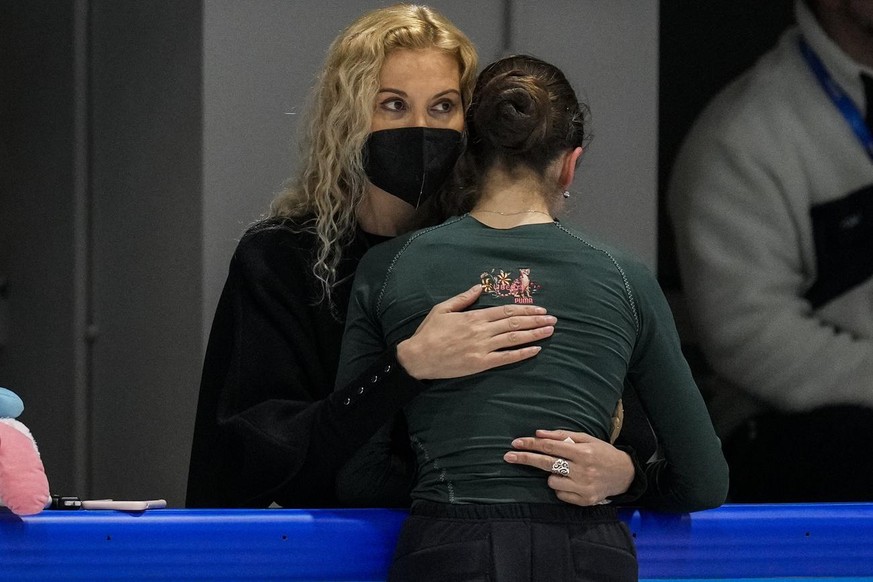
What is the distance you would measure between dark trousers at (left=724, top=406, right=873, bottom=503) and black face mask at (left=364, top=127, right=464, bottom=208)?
182 centimetres

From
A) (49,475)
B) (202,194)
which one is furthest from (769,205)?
(49,475)

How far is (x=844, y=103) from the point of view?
3584mm

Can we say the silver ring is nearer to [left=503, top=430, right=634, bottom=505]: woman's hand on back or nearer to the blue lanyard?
[left=503, top=430, right=634, bottom=505]: woman's hand on back

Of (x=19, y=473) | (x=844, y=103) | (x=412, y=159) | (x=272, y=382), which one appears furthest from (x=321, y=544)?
(x=844, y=103)

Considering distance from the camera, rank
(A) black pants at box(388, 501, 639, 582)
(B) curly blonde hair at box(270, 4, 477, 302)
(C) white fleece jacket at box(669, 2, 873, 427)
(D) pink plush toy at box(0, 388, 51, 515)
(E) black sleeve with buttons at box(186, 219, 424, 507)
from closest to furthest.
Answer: (A) black pants at box(388, 501, 639, 582) < (D) pink plush toy at box(0, 388, 51, 515) < (E) black sleeve with buttons at box(186, 219, 424, 507) < (B) curly blonde hair at box(270, 4, 477, 302) < (C) white fleece jacket at box(669, 2, 873, 427)

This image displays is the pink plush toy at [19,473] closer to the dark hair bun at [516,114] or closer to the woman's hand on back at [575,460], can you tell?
the woman's hand on back at [575,460]

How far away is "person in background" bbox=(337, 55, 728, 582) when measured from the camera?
1718 millimetres

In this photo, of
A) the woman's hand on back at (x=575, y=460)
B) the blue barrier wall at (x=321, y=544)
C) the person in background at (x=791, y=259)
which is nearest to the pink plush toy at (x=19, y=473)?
the blue barrier wall at (x=321, y=544)

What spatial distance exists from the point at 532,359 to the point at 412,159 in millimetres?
499

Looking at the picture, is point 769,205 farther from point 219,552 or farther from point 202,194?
point 219,552

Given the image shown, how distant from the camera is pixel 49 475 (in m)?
3.86

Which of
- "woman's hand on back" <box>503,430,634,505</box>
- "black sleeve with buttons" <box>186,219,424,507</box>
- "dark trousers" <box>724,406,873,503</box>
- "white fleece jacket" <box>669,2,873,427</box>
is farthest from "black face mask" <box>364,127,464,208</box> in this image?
"dark trousers" <box>724,406,873,503</box>

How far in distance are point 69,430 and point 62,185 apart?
711 millimetres

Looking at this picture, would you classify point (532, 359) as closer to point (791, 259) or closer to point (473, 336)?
point (473, 336)
